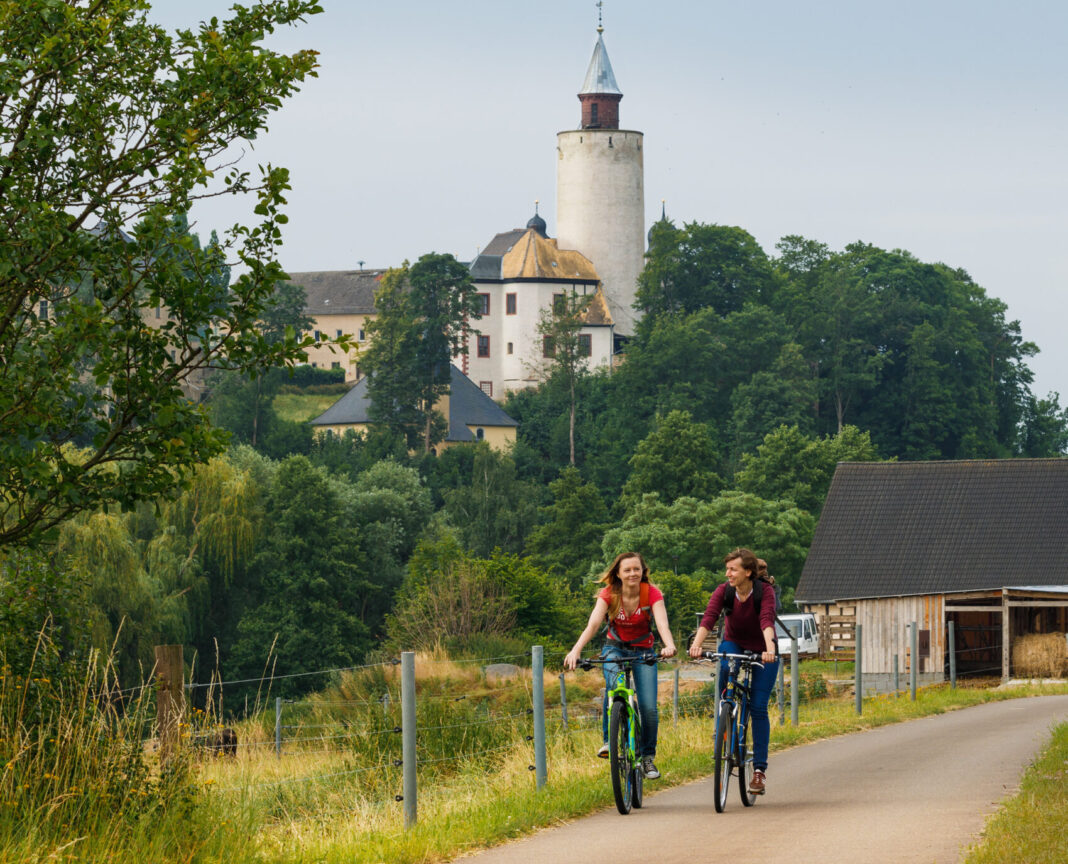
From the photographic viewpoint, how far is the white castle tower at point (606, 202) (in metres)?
111

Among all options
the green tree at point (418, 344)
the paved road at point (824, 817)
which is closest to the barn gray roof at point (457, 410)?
the green tree at point (418, 344)

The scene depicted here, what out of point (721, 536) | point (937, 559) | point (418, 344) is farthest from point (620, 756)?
point (418, 344)

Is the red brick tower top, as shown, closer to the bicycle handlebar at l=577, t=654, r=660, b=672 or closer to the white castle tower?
the white castle tower

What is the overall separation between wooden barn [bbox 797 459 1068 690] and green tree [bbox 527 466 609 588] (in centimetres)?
3292

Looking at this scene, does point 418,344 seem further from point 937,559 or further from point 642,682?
point 642,682

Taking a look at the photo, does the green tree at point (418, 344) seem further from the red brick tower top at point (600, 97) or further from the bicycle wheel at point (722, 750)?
the bicycle wheel at point (722, 750)

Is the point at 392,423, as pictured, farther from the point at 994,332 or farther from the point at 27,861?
the point at 27,861

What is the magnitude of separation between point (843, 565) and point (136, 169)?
35.9 metres

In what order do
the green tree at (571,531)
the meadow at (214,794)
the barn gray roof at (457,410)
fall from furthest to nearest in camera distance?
the barn gray roof at (457,410)
the green tree at (571,531)
the meadow at (214,794)

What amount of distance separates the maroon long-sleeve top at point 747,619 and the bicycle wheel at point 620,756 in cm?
83

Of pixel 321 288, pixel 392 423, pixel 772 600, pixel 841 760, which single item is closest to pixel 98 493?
pixel 772 600

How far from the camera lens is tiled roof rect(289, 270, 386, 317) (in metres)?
132

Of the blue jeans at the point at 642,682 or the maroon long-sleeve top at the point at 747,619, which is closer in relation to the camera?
the blue jeans at the point at 642,682

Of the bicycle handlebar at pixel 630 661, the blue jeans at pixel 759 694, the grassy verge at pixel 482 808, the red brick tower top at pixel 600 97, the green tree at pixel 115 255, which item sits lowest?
the grassy verge at pixel 482 808
